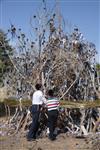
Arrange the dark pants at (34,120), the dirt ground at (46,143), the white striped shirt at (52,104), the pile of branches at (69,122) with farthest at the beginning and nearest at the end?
the pile of branches at (69,122)
the dark pants at (34,120)
the white striped shirt at (52,104)
the dirt ground at (46,143)

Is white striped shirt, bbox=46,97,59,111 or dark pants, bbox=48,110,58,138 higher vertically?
white striped shirt, bbox=46,97,59,111

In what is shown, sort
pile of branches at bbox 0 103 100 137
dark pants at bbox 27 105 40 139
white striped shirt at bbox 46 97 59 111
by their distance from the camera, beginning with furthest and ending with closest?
1. pile of branches at bbox 0 103 100 137
2. dark pants at bbox 27 105 40 139
3. white striped shirt at bbox 46 97 59 111

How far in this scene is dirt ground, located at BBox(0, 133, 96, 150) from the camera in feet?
32.4

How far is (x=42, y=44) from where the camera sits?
12.7 m

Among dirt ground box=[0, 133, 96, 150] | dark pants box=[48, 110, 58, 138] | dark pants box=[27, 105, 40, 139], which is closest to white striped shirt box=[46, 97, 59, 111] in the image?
dark pants box=[48, 110, 58, 138]

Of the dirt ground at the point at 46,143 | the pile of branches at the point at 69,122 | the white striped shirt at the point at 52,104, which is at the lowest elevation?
the dirt ground at the point at 46,143

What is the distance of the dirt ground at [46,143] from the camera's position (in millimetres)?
9867

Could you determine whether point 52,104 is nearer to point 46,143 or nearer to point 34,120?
point 34,120

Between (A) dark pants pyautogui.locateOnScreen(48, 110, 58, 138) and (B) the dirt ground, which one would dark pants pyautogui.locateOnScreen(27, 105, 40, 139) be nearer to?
(B) the dirt ground

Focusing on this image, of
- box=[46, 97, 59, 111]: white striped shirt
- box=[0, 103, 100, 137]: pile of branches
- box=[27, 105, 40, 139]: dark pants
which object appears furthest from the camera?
box=[0, 103, 100, 137]: pile of branches

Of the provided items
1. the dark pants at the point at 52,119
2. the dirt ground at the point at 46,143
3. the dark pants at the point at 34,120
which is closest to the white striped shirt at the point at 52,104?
the dark pants at the point at 52,119

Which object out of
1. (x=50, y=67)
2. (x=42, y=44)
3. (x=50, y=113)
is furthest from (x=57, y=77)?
(x=50, y=113)

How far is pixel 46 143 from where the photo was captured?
10445 mm

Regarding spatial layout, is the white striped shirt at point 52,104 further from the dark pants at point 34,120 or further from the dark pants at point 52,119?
the dark pants at point 34,120
